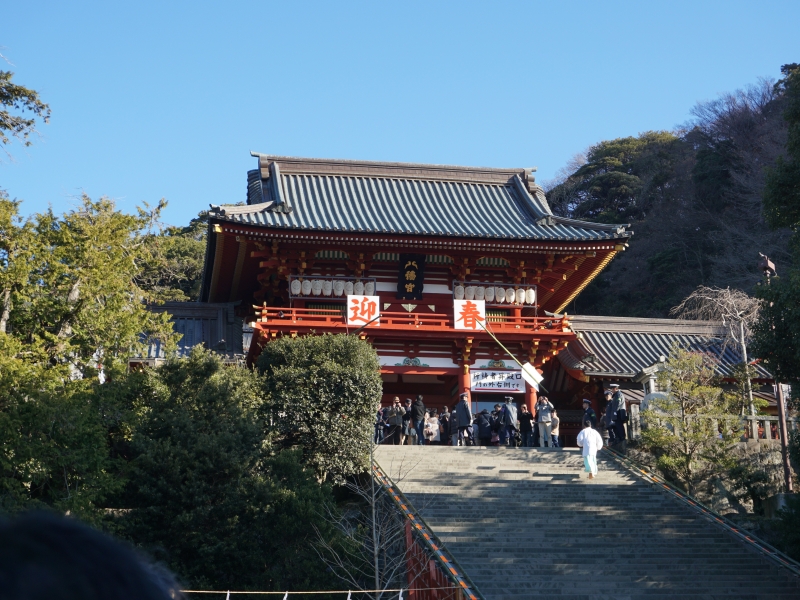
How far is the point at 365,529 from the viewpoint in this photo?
15617mm

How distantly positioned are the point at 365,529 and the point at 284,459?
1790 mm

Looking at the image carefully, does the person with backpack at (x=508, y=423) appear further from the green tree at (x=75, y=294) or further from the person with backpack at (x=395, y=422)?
the green tree at (x=75, y=294)

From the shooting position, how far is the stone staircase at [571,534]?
45.0 feet

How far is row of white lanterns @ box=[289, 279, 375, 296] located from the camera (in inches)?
955

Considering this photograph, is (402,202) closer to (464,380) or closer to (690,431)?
(464,380)

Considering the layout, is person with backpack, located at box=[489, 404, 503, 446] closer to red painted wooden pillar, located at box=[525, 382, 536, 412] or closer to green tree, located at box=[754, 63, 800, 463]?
red painted wooden pillar, located at box=[525, 382, 536, 412]

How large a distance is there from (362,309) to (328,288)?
46.5 inches

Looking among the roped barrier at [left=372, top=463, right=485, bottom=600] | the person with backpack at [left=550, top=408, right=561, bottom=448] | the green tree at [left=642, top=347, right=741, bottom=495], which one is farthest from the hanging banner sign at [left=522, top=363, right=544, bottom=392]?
the roped barrier at [left=372, top=463, right=485, bottom=600]

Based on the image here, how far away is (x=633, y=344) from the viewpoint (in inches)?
1111

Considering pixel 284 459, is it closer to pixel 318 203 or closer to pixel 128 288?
pixel 128 288

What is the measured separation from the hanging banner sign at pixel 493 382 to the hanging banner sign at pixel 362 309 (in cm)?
298

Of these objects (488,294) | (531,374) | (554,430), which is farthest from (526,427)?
(488,294)

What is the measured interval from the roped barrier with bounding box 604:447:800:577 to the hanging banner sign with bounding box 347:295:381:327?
6877 mm

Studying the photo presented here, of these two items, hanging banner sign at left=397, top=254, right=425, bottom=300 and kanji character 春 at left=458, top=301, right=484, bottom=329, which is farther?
hanging banner sign at left=397, top=254, right=425, bottom=300
